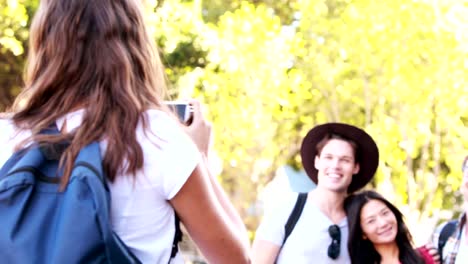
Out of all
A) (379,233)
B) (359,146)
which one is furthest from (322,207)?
(359,146)

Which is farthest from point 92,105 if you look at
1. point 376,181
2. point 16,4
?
point 376,181

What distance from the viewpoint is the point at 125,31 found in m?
2.10

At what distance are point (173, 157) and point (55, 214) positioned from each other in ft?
0.87

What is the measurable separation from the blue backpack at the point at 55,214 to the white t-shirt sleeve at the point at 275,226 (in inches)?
125

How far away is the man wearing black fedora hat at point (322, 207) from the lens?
199 inches

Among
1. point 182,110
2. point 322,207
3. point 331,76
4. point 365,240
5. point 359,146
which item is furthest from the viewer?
point 331,76

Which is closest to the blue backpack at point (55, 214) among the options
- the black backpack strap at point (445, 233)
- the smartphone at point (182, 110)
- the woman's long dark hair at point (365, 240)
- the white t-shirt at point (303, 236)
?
the smartphone at point (182, 110)

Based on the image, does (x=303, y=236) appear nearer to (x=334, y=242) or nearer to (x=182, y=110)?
(x=334, y=242)

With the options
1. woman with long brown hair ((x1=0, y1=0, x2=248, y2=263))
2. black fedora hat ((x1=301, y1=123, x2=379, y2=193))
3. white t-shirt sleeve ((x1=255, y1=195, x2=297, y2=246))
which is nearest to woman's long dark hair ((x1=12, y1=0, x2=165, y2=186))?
woman with long brown hair ((x1=0, y1=0, x2=248, y2=263))

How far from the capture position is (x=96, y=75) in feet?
6.75

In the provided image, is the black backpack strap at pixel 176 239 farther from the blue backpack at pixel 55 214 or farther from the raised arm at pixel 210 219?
the blue backpack at pixel 55 214

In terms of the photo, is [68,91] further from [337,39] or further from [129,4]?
[337,39]

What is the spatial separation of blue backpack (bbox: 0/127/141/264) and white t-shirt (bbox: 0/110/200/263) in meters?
0.05

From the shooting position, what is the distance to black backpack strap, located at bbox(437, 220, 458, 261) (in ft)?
17.6
